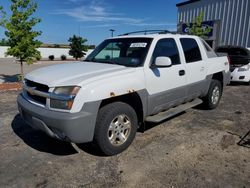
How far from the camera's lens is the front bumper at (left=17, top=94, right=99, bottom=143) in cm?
295

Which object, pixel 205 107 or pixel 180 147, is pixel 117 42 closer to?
pixel 180 147

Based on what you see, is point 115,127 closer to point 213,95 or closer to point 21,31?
point 213,95

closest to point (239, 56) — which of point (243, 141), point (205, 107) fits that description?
point (205, 107)

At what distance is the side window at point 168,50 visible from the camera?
13.6 feet

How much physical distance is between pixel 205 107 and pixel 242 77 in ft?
15.7

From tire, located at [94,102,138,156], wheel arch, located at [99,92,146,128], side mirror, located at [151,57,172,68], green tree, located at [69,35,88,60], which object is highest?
green tree, located at [69,35,88,60]

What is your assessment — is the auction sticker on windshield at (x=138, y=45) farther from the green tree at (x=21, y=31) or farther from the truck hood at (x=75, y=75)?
the green tree at (x=21, y=31)

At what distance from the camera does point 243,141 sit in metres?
4.14

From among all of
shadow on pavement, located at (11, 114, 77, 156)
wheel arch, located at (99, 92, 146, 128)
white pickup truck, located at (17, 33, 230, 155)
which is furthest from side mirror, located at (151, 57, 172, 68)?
shadow on pavement, located at (11, 114, 77, 156)

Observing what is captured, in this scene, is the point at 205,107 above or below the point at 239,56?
below

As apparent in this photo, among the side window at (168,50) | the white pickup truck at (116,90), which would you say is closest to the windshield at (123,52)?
the white pickup truck at (116,90)

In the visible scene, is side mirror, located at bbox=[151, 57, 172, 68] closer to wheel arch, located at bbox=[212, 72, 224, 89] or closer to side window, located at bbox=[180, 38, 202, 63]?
side window, located at bbox=[180, 38, 202, 63]

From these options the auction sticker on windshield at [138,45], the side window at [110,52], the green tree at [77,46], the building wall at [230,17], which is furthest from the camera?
the green tree at [77,46]

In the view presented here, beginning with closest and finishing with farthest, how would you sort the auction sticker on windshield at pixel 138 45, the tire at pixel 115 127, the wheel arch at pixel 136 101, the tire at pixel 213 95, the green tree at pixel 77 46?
the tire at pixel 115 127, the wheel arch at pixel 136 101, the auction sticker on windshield at pixel 138 45, the tire at pixel 213 95, the green tree at pixel 77 46
